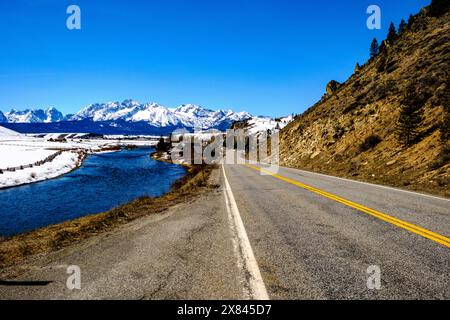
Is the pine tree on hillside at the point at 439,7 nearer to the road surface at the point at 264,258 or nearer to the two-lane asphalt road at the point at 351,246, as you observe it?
the two-lane asphalt road at the point at 351,246

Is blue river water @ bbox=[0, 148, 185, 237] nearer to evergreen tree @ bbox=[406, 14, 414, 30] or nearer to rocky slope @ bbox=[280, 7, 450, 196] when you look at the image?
rocky slope @ bbox=[280, 7, 450, 196]

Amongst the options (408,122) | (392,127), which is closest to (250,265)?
(408,122)

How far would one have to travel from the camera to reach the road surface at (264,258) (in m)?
3.72

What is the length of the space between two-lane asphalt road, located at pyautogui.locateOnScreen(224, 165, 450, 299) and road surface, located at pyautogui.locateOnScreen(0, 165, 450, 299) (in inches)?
0.6

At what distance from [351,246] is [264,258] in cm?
174

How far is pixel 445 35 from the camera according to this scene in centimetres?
3281

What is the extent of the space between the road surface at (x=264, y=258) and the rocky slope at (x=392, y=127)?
7247 millimetres

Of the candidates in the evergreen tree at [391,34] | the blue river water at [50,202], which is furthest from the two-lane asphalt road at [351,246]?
the evergreen tree at [391,34]

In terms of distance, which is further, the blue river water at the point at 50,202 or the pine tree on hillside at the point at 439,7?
the pine tree on hillside at the point at 439,7

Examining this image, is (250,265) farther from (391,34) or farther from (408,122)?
(391,34)

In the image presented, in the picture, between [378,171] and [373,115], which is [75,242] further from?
[373,115]

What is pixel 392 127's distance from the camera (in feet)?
77.7

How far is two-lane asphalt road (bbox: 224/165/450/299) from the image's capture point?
3672 mm
